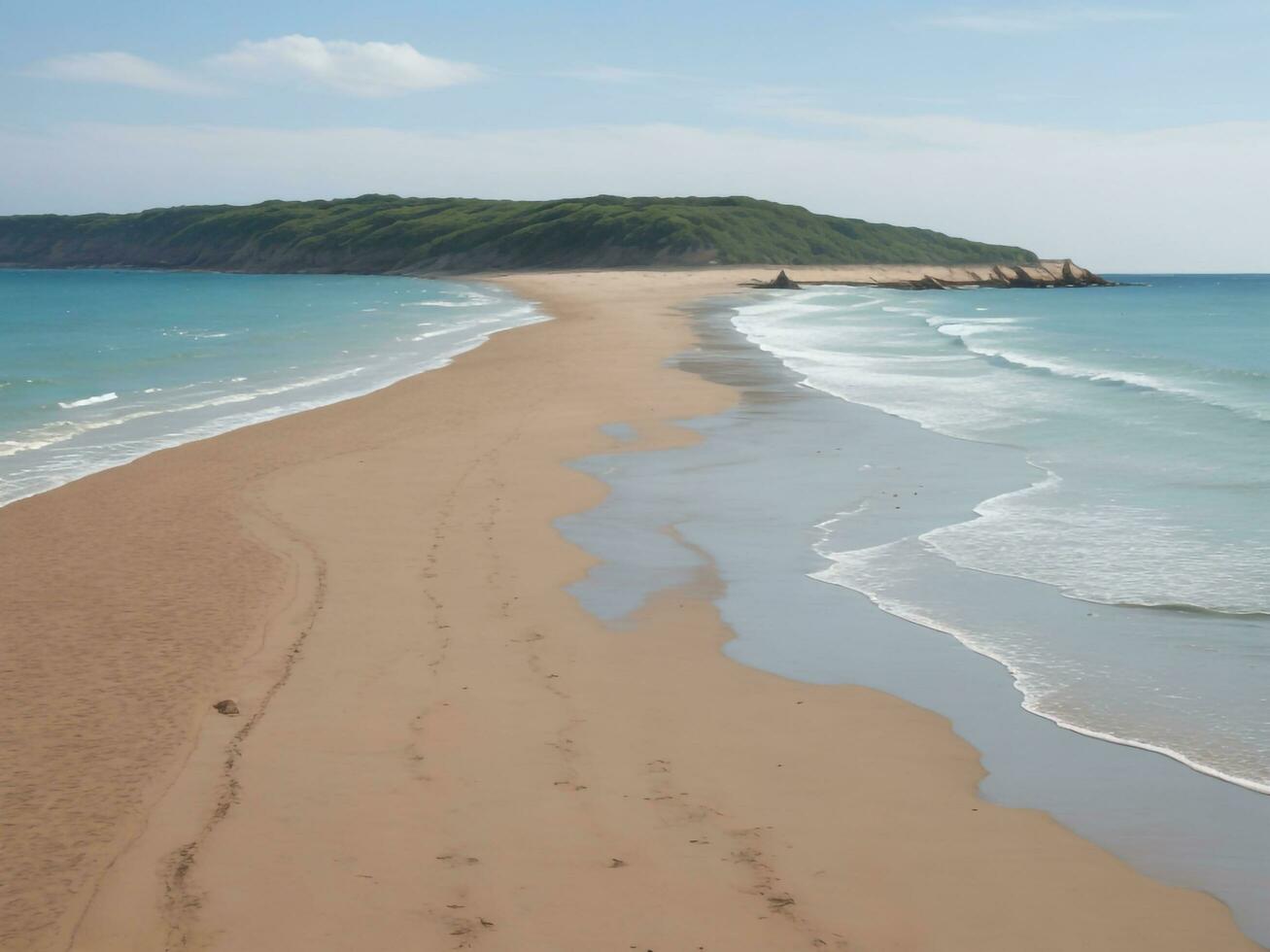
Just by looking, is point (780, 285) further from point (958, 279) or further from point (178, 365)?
point (178, 365)

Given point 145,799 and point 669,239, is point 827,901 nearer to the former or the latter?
point 145,799

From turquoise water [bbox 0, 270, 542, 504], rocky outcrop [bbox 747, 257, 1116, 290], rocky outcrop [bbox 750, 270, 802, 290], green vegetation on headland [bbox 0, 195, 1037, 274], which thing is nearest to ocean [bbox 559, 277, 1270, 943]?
turquoise water [bbox 0, 270, 542, 504]

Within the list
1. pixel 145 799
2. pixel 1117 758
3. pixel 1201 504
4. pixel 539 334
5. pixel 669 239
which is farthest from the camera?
pixel 669 239

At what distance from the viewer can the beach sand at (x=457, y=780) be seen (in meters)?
4.62

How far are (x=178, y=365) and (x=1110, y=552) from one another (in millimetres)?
25018

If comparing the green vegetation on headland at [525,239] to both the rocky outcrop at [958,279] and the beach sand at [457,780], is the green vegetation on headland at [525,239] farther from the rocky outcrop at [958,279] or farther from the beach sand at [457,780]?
the beach sand at [457,780]

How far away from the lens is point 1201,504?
41.0 feet

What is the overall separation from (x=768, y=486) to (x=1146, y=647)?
6.00 meters

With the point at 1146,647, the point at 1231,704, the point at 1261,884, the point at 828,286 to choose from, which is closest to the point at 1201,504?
the point at 1146,647

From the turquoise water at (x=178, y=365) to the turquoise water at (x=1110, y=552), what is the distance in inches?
384

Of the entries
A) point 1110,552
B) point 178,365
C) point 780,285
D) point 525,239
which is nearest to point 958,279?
point 780,285

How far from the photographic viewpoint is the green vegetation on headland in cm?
13400

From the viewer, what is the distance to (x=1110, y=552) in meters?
10.5

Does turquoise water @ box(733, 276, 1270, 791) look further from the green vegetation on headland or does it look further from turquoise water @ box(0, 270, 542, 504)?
the green vegetation on headland
